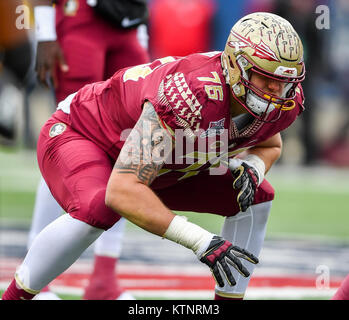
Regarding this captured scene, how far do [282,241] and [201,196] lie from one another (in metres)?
2.75

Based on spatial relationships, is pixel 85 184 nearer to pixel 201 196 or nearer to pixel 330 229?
pixel 201 196

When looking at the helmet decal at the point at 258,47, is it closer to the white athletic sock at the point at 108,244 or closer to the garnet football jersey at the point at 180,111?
the garnet football jersey at the point at 180,111

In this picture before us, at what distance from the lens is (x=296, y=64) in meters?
3.56

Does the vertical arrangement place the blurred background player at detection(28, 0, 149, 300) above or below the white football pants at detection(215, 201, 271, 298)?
above

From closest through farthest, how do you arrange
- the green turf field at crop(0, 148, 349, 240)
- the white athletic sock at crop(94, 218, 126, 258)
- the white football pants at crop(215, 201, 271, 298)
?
the white football pants at crop(215, 201, 271, 298) < the white athletic sock at crop(94, 218, 126, 258) < the green turf field at crop(0, 148, 349, 240)

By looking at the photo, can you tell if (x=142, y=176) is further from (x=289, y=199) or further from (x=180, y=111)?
(x=289, y=199)

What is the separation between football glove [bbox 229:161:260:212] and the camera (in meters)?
3.74

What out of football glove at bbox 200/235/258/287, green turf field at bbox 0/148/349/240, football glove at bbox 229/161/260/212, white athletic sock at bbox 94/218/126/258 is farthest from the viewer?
green turf field at bbox 0/148/349/240

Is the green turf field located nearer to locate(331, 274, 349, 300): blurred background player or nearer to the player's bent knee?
locate(331, 274, 349, 300): blurred background player

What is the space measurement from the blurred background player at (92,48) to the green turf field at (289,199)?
2.35 metres

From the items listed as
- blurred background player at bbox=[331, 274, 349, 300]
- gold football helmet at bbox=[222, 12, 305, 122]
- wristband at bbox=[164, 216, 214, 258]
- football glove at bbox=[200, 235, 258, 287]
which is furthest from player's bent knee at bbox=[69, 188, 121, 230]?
blurred background player at bbox=[331, 274, 349, 300]

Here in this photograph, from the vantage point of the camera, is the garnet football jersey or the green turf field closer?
the garnet football jersey

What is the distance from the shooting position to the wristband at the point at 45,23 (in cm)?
464

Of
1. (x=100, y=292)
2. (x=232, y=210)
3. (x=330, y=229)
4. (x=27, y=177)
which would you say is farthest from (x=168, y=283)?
(x=27, y=177)
